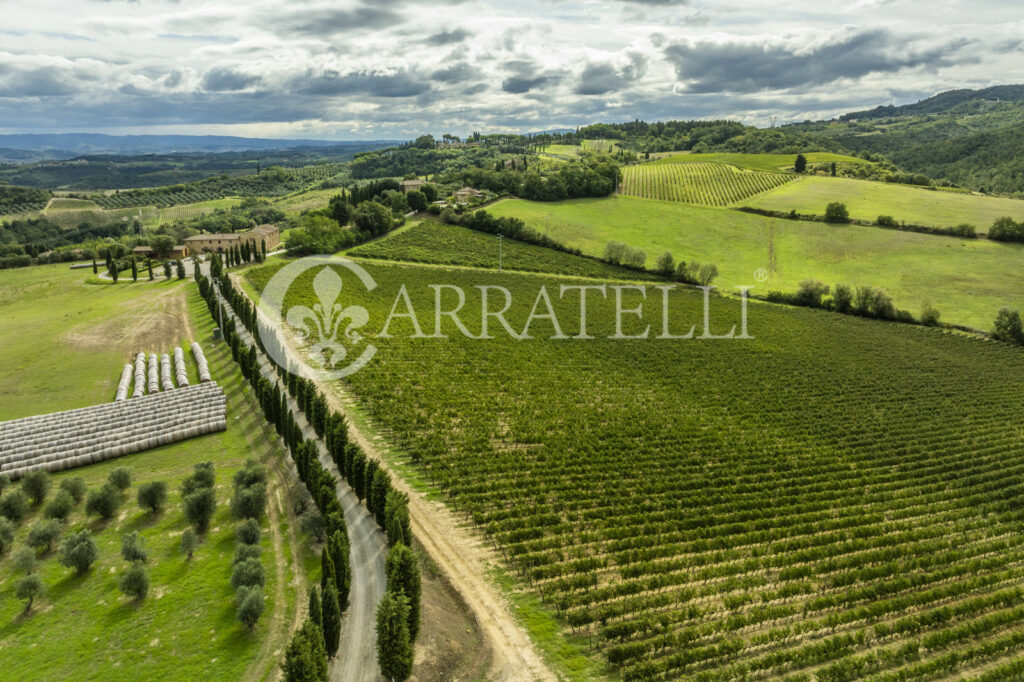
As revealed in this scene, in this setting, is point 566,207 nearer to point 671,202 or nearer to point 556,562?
point 671,202

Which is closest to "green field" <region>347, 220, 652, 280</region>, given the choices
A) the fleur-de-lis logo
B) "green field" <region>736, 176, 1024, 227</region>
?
the fleur-de-lis logo

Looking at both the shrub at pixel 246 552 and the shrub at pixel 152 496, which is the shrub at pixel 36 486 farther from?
the shrub at pixel 246 552

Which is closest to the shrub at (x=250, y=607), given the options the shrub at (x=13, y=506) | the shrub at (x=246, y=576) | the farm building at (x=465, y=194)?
the shrub at (x=246, y=576)

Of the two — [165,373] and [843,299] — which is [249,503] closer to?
[165,373]

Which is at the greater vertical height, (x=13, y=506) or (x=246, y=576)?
(x=13, y=506)

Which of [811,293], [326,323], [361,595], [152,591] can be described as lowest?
[361,595]

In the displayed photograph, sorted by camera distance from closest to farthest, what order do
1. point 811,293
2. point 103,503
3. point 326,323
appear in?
1. point 103,503
2. point 326,323
3. point 811,293

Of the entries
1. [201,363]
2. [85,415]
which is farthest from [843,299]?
[85,415]
